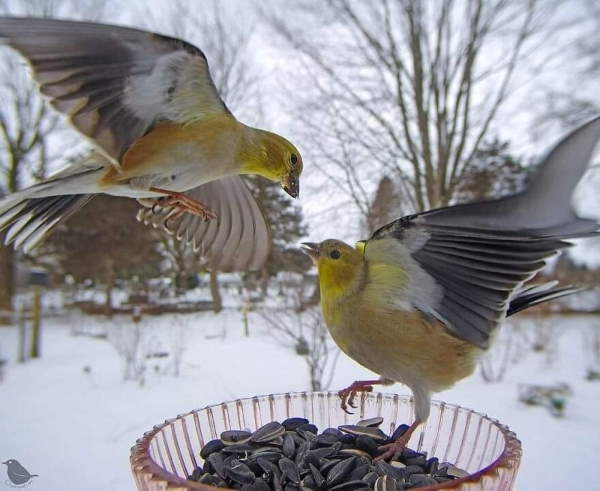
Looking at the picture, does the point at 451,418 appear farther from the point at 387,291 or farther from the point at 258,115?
the point at 258,115

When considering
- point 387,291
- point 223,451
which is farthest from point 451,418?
point 223,451

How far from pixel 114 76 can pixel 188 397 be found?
2980 millimetres

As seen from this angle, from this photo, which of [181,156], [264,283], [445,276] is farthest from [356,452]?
[264,283]

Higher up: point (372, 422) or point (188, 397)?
point (372, 422)

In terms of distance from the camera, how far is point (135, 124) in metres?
0.69

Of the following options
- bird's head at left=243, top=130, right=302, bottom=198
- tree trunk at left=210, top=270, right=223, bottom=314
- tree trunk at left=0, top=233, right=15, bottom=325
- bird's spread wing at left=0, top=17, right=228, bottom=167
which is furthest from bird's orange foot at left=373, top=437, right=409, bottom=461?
tree trunk at left=0, top=233, right=15, bottom=325

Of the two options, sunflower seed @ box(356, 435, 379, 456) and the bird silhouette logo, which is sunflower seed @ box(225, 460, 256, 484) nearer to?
sunflower seed @ box(356, 435, 379, 456)

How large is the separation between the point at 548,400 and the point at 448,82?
2572 mm

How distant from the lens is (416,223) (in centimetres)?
64

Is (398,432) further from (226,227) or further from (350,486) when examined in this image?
(226,227)

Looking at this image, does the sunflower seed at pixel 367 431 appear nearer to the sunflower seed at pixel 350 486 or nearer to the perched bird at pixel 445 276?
the perched bird at pixel 445 276

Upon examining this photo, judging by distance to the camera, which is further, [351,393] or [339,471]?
[351,393]

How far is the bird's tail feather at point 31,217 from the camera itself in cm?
76

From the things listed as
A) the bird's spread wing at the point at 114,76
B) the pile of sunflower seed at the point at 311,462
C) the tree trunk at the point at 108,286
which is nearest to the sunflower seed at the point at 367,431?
the pile of sunflower seed at the point at 311,462
